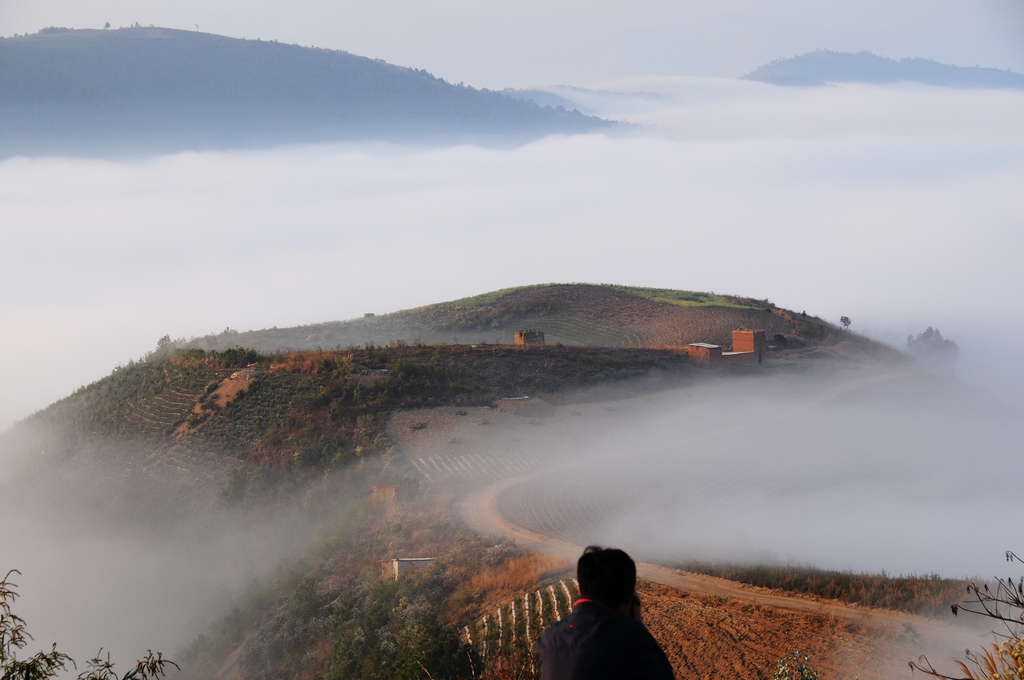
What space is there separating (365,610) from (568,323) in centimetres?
3630

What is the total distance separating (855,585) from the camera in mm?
13305

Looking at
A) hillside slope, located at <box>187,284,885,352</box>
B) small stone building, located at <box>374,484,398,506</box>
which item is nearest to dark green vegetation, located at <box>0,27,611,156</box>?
hillside slope, located at <box>187,284,885,352</box>

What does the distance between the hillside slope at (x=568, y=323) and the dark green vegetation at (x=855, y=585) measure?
101 ft

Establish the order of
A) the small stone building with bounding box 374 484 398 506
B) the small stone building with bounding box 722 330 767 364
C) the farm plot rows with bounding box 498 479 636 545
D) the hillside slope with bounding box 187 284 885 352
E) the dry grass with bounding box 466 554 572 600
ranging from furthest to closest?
the hillside slope with bounding box 187 284 885 352, the small stone building with bounding box 722 330 767 364, the small stone building with bounding box 374 484 398 506, the farm plot rows with bounding box 498 479 636 545, the dry grass with bounding box 466 554 572 600

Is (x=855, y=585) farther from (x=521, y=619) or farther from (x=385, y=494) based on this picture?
(x=385, y=494)

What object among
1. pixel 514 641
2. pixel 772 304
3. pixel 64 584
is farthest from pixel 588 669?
pixel 772 304

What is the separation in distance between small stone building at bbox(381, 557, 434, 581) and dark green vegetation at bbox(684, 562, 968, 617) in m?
5.08

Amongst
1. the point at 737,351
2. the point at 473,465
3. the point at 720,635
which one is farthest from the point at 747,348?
the point at 720,635

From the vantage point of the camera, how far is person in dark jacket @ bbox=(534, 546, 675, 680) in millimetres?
3236

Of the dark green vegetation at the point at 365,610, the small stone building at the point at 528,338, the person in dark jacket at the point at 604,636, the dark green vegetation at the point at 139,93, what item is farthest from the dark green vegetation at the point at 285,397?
the dark green vegetation at the point at 139,93

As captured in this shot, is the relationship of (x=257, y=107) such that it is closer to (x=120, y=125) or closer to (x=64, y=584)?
(x=120, y=125)

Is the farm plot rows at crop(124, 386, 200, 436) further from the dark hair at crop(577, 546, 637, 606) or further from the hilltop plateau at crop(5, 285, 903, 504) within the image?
the dark hair at crop(577, 546, 637, 606)

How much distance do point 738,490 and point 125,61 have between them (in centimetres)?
18424

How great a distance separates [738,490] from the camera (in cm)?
2247
